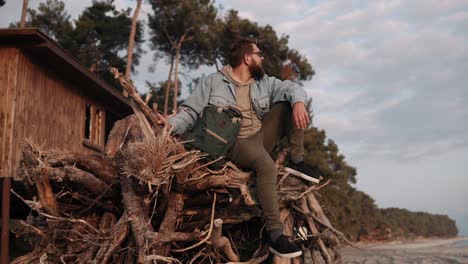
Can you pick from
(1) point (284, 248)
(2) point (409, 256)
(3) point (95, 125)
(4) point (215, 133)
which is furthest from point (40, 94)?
(2) point (409, 256)

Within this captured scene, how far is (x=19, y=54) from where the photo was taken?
31.7 ft

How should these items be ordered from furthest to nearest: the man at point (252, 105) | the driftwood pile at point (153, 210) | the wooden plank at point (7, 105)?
the wooden plank at point (7, 105), the man at point (252, 105), the driftwood pile at point (153, 210)

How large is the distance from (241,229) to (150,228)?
0.99 m

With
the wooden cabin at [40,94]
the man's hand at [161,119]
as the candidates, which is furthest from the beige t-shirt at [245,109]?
the wooden cabin at [40,94]

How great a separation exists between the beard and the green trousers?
0.32 m

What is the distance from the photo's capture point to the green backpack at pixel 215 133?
3.60 meters

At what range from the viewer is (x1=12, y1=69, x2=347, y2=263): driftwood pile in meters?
3.39

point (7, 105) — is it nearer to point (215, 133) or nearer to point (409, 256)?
point (215, 133)

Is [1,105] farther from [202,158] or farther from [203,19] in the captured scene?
[203,19]

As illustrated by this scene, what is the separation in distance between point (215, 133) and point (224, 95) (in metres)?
0.48

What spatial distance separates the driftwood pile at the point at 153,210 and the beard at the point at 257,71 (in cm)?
76

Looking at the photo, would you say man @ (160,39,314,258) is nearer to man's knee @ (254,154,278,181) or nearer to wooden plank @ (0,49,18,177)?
man's knee @ (254,154,278,181)

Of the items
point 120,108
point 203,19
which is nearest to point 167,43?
point 203,19

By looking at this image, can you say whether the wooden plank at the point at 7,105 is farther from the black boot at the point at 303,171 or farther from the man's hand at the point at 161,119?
the black boot at the point at 303,171
